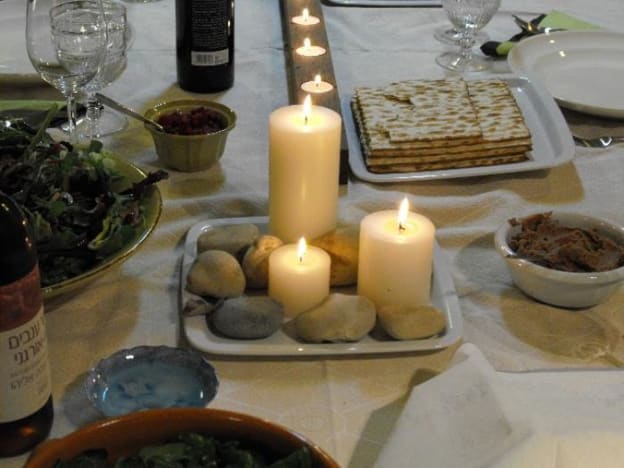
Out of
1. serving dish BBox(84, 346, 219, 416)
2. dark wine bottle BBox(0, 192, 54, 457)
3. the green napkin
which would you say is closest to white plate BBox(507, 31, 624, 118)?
the green napkin

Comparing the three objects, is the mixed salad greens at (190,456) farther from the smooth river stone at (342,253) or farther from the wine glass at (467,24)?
the wine glass at (467,24)

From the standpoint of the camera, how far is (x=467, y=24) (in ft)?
4.98

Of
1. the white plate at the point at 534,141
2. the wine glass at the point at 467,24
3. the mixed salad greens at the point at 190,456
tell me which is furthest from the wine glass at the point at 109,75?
the mixed salad greens at the point at 190,456

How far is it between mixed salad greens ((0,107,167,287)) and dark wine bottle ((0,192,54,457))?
0.58ft

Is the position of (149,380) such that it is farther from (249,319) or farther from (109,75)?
(109,75)

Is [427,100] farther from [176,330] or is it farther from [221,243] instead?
[176,330]

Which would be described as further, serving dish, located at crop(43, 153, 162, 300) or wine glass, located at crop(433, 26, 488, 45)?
wine glass, located at crop(433, 26, 488, 45)

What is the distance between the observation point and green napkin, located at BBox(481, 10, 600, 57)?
1523 mm

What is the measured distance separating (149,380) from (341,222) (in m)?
0.38

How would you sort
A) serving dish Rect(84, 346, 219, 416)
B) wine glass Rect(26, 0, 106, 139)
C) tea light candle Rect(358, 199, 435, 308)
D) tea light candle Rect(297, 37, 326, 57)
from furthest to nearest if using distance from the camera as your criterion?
tea light candle Rect(297, 37, 326, 57), wine glass Rect(26, 0, 106, 139), tea light candle Rect(358, 199, 435, 308), serving dish Rect(84, 346, 219, 416)

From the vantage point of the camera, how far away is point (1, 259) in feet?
2.09

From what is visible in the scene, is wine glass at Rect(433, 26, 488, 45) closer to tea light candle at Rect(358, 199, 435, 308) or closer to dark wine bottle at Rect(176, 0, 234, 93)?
dark wine bottle at Rect(176, 0, 234, 93)

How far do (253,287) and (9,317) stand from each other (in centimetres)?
32

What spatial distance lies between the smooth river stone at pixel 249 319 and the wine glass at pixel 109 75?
1.48 feet
